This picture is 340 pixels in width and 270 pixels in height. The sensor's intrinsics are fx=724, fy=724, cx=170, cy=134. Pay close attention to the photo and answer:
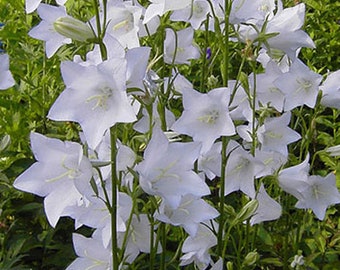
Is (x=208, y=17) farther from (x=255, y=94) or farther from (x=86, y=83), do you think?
(x=86, y=83)

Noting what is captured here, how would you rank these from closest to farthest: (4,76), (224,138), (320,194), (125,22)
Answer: (4,76) → (125,22) → (224,138) → (320,194)

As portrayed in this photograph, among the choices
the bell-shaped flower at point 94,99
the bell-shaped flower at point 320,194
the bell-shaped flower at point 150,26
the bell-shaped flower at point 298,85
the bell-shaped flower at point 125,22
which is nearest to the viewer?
the bell-shaped flower at point 94,99

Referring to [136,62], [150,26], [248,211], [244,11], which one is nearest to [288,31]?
[244,11]

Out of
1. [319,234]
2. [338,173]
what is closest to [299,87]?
[319,234]

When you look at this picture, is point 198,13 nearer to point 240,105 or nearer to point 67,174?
point 240,105

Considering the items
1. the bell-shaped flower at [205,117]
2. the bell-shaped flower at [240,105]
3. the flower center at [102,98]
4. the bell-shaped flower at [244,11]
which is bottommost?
the bell-shaped flower at [240,105]

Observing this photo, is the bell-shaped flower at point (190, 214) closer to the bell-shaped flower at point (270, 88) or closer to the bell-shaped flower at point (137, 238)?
the bell-shaped flower at point (137, 238)

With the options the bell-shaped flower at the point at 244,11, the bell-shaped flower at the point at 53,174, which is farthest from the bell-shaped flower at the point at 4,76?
the bell-shaped flower at the point at 244,11
